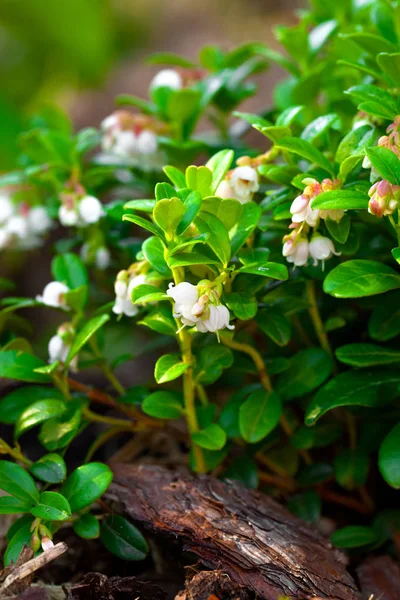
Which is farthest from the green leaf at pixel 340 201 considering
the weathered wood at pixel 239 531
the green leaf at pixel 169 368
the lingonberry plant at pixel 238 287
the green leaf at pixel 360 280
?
the weathered wood at pixel 239 531

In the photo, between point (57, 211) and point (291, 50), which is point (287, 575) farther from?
point (291, 50)

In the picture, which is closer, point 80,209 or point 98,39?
point 80,209

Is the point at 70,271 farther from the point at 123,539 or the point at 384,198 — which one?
the point at 384,198

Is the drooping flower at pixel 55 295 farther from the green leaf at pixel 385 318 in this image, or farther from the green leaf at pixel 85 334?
the green leaf at pixel 385 318

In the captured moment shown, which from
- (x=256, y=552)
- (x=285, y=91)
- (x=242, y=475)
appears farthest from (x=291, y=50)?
(x=256, y=552)

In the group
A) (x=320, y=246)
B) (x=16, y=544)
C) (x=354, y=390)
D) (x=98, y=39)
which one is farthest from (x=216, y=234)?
(x=98, y=39)
